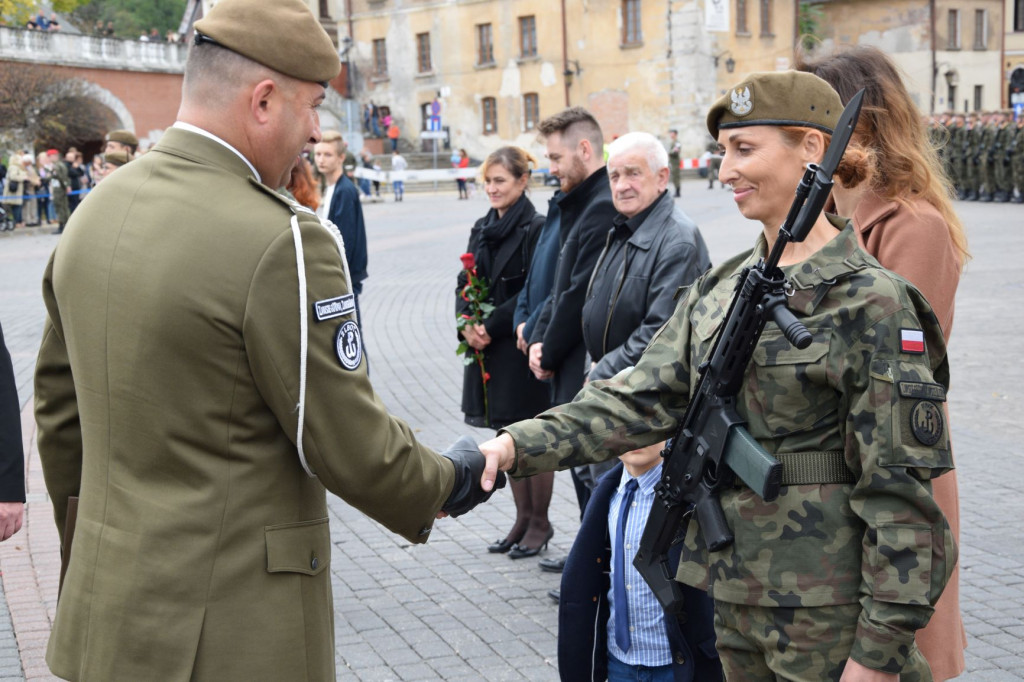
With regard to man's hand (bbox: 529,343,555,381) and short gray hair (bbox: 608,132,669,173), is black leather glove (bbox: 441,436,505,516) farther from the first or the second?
man's hand (bbox: 529,343,555,381)

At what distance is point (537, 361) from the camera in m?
5.75

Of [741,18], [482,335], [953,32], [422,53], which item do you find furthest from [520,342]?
[953,32]

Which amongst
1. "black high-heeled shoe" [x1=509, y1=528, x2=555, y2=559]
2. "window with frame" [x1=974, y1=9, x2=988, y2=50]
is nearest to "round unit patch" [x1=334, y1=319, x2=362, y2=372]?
"black high-heeled shoe" [x1=509, y1=528, x2=555, y2=559]

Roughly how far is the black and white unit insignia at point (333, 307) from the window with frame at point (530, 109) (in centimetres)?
4982

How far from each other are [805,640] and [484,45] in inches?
2067

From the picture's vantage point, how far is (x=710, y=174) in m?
37.4

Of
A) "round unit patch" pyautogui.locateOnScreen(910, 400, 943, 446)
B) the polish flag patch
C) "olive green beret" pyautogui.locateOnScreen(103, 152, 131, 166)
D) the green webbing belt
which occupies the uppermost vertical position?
"olive green beret" pyautogui.locateOnScreen(103, 152, 131, 166)

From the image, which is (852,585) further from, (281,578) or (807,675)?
(281,578)

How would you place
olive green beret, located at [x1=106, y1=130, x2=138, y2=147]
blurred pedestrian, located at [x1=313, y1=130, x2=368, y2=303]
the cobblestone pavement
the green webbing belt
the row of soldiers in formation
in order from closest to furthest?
the green webbing belt
the cobblestone pavement
blurred pedestrian, located at [x1=313, y1=130, x2=368, y2=303]
olive green beret, located at [x1=106, y1=130, x2=138, y2=147]
the row of soldiers in formation

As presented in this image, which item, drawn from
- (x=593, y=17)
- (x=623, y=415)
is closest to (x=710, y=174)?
(x=593, y=17)

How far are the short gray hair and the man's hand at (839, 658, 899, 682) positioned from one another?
10.1 ft

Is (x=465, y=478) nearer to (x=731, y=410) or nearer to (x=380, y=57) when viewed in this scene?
(x=731, y=410)

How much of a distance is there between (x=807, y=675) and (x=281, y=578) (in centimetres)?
118

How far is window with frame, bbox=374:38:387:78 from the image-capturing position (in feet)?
185
